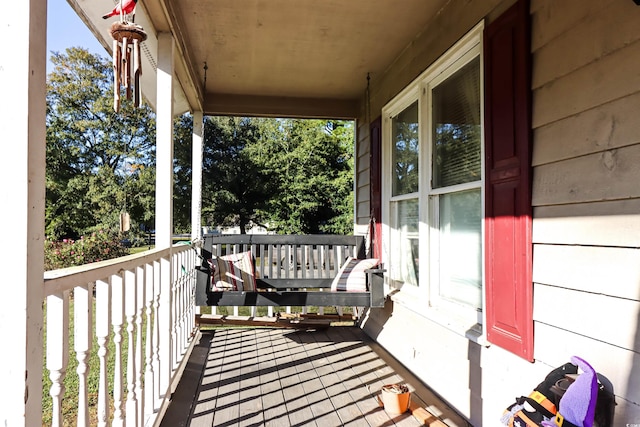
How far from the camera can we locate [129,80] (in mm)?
1642

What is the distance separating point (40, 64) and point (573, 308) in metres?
1.89

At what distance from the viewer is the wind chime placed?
1580 millimetres

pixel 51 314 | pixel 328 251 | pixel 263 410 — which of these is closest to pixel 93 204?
pixel 328 251

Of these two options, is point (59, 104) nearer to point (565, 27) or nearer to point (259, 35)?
point (259, 35)

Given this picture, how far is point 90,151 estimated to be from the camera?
13125 millimetres

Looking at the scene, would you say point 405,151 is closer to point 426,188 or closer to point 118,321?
point 426,188

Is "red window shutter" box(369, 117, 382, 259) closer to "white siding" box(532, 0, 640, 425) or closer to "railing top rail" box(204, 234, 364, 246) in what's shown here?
"railing top rail" box(204, 234, 364, 246)

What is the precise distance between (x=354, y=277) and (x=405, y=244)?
533 millimetres

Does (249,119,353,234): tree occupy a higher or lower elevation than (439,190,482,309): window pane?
higher

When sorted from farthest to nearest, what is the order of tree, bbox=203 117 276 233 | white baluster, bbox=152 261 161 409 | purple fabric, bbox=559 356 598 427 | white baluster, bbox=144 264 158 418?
tree, bbox=203 117 276 233
white baluster, bbox=152 261 161 409
white baluster, bbox=144 264 158 418
purple fabric, bbox=559 356 598 427

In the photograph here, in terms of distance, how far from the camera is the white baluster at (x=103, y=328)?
4.60 ft

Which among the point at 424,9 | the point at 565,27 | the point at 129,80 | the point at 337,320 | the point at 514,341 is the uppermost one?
the point at 424,9

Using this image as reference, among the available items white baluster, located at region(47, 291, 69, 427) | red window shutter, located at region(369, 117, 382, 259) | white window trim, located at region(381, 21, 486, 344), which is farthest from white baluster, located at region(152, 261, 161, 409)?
red window shutter, located at region(369, 117, 382, 259)

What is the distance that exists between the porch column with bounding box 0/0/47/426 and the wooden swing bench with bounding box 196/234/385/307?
2231mm
